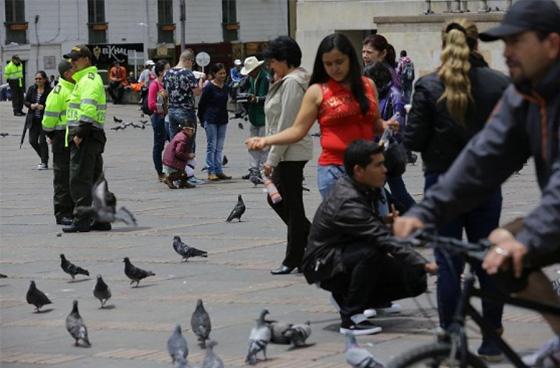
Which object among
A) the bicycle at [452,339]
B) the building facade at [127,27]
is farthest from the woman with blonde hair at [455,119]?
the building facade at [127,27]

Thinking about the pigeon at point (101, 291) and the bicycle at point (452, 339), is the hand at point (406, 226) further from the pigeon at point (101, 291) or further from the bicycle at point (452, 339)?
the pigeon at point (101, 291)

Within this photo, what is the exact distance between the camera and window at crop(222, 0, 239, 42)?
71.4m

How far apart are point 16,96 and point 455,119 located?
4024 centimetres

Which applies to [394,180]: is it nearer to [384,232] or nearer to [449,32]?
[384,232]

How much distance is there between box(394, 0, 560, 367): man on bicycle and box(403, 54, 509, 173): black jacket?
2.04 metres

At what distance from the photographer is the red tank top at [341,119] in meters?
9.05

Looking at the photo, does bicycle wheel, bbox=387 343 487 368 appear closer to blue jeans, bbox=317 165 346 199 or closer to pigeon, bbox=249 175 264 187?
blue jeans, bbox=317 165 346 199

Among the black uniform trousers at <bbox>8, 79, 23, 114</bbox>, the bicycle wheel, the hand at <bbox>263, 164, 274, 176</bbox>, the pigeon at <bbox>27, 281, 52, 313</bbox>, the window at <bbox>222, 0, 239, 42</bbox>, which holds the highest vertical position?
the bicycle wheel

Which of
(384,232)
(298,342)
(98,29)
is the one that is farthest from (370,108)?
(98,29)

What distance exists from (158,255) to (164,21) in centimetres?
5819

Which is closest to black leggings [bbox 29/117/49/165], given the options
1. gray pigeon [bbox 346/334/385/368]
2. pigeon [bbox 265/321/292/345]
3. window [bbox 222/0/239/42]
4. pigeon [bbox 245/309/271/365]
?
pigeon [bbox 265/321/292/345]

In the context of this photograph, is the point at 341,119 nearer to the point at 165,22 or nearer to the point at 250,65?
the point at 250,65

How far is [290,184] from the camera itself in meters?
10.8

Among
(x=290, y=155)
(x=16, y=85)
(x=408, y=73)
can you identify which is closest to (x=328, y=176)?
(x=290, y=155)
